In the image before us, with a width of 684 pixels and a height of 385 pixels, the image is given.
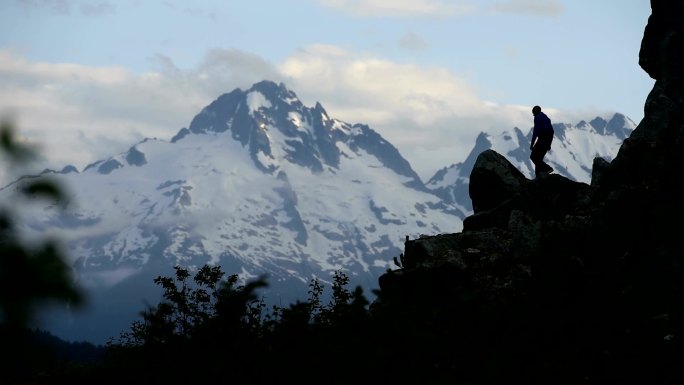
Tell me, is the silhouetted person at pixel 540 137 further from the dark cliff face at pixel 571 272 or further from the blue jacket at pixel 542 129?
the dark cliff face at pixel 571 272

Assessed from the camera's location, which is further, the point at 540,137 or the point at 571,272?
the point at 540,137

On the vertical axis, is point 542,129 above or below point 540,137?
above

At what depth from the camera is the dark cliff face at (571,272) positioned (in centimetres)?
1875

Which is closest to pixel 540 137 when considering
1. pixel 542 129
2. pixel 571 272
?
pixel 542 129

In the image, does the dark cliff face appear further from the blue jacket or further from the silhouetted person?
the blue jacket

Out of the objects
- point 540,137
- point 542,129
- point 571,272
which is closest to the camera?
point 571,272

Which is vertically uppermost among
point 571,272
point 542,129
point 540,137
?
point 542,129

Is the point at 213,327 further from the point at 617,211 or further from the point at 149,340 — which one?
the point at 617,211

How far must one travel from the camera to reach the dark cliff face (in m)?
18.8

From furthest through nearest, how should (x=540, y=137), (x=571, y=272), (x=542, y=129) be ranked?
(x=540, y=137), (x=542, y=129), (x=571, y=272)

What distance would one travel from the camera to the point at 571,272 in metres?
24.5

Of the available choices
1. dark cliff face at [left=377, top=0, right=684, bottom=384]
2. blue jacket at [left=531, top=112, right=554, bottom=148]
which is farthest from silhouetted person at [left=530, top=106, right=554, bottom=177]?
dark cliff face at [left=377, top=0, right=684, bottom=384]

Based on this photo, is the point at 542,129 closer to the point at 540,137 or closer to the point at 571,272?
the point at 540,137

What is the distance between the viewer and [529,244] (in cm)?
2736
